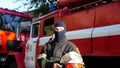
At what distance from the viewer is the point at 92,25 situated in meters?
6.51

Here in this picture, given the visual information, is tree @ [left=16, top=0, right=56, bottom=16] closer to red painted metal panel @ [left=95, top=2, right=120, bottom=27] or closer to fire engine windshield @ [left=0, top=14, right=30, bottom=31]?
fire engine windshield @ [left=0, top=14, right=30, bottom=31]

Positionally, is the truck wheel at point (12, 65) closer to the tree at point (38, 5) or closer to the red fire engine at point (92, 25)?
the red fire engine at point (92, 25)

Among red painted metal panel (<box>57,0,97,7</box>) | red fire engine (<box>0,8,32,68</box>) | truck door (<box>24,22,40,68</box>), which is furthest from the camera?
red fire engine (<box>0,8,32,68</box>)

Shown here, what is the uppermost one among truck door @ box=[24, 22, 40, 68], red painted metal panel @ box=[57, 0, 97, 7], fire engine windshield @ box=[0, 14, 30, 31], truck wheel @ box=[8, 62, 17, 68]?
red painted metal panel @ box=[57, 0, 97, 7]

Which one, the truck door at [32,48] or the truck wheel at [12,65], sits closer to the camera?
the truck door at [32,48]

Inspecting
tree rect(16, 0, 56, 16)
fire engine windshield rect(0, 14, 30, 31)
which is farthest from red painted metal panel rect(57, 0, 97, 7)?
tree rect(16, 0, 56, 16)

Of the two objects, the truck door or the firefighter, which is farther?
the truck door

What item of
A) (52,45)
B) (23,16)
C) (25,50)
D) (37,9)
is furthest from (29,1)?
(52,45)

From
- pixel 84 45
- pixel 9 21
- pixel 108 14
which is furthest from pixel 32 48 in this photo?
pixel 9 21

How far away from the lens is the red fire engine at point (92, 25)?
19.3ft

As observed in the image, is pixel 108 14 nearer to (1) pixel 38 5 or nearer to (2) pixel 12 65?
(2) pixel 12 65

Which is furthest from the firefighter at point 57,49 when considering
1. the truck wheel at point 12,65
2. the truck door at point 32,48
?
the truck wheel at point 12,65

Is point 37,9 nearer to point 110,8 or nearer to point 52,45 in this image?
point 110,8

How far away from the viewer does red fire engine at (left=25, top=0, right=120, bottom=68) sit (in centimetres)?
589
